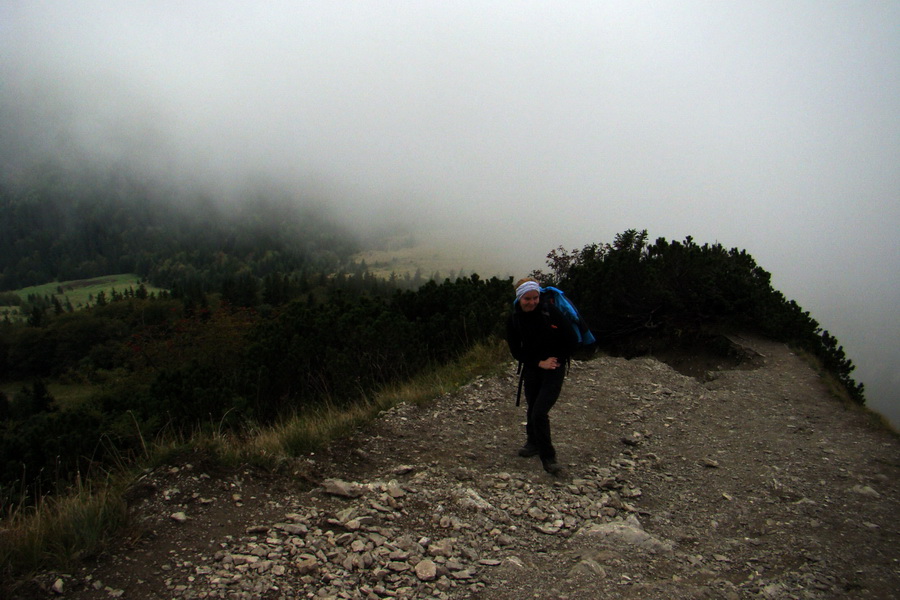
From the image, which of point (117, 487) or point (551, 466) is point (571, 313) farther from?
point (117, 487)

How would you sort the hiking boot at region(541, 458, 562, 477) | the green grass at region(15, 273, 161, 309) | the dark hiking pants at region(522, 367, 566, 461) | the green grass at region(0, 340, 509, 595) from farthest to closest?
the green grass at region(15, 273, 161, 309)
the hiking boot at region(541, 458, 562, 477)
the dark hiking pants at region(522, 367, 566, 461)
the green grass at region(0, 340, 509, 595)

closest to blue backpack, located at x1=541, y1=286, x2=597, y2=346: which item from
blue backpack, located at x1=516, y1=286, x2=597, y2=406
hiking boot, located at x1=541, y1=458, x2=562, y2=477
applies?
blue backpack, located at x1=516, y1=286, x2=597, y2=406

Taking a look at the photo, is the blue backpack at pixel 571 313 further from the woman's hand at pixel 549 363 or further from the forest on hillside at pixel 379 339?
the forest on hillside at pixel 379 339

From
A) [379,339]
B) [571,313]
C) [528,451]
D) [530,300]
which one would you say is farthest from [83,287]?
[571,313]

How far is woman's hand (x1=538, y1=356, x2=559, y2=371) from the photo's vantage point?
5.04m

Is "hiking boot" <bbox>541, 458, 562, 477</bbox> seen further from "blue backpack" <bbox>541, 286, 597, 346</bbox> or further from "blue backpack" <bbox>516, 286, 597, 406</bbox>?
"blue backpack" <bbox>541, 286, 597, 346</bbox>

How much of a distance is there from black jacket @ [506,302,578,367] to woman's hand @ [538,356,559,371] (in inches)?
3.0

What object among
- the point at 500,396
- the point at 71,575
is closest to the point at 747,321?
the point at 500,396

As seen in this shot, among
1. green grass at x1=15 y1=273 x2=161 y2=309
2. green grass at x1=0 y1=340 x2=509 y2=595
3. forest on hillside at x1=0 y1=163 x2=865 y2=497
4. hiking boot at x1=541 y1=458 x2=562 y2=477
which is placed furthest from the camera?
green grass at x1=15 y1=273 x2=161 y2=309

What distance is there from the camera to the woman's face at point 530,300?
500cm

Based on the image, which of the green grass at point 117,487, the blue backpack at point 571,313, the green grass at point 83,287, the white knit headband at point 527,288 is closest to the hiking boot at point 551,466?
the blue backpack at point 571,313

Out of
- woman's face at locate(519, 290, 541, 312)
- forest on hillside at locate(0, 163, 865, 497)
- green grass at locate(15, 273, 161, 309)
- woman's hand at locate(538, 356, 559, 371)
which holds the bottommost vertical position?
green grass at locate(15, 273, 161, 309)

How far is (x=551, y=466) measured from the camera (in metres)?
5.46

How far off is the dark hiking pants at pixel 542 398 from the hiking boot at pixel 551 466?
20 millimetres
